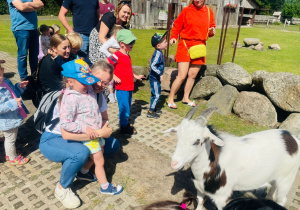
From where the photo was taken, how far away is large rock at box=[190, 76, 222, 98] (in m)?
5.82

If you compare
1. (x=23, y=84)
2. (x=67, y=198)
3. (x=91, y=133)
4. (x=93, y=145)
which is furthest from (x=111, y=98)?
(x=67, y=198)

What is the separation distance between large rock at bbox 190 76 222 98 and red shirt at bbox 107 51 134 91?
2.53 metres

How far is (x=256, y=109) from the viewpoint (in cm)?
497

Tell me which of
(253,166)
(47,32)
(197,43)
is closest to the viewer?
(253,166)

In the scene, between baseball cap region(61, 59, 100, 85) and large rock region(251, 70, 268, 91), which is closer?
baseball cap region(61, 59, 100, 85)

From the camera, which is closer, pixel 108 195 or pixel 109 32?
pixel 108 195

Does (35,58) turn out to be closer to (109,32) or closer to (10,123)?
(109,32)

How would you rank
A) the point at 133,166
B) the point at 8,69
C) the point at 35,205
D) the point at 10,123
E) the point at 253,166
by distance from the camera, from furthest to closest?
1. the point at 8,69
2. the point at 133,166
3. the point at 10,123
4. the point at 35,205
5. the point at 253,166

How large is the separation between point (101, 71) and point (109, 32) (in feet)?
7.56

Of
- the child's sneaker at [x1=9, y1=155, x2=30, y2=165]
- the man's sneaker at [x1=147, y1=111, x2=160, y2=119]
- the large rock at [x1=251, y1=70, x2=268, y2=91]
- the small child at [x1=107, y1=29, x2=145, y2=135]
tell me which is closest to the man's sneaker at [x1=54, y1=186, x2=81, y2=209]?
the child's sneaker at [x1=9, y1=155, x2=30, y2=165]

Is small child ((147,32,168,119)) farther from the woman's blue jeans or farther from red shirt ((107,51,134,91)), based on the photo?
the woman's blue jeans

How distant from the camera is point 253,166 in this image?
7.90 feet

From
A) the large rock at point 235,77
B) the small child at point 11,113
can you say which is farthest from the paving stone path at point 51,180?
the large rock at point 235,77

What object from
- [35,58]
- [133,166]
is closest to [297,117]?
[133,166]
